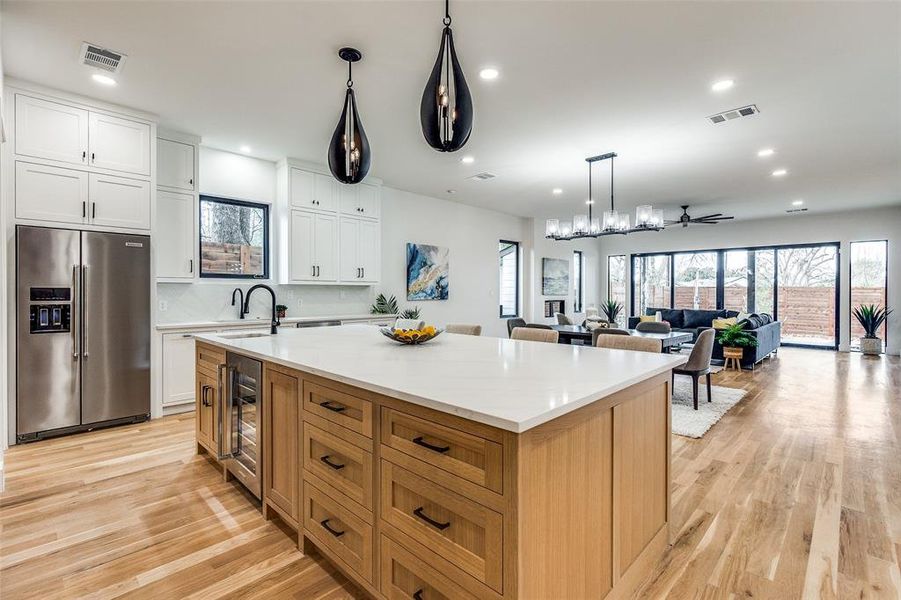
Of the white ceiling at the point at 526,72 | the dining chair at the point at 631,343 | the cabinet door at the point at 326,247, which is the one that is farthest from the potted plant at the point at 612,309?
the dining chair at the point at 631,343

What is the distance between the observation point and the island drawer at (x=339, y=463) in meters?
1.59

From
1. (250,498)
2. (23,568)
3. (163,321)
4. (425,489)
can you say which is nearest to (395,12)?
(425,489)

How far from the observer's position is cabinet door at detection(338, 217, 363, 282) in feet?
18.2

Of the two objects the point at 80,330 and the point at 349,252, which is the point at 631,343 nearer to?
the point at 349,252

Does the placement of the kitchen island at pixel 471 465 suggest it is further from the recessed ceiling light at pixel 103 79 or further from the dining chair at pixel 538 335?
the recessed ceiling light at pixel 103 79

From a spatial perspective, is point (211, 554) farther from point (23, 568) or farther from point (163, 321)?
point (163, 321)

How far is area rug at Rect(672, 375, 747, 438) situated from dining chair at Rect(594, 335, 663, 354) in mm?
1363

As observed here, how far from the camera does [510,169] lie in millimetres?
5477

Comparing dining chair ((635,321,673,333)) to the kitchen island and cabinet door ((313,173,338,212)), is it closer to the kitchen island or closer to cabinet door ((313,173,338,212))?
the kitchen island

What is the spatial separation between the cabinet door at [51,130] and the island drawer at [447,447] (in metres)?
3.86

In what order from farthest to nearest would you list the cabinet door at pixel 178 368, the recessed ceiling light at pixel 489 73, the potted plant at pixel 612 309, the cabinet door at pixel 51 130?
the potted plant at pixel 612 309
the cabinet door at pixel 178 368
the cabinet door at pixel 51 130
the recessed ceiling light at pixel 489 73

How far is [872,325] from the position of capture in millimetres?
8125

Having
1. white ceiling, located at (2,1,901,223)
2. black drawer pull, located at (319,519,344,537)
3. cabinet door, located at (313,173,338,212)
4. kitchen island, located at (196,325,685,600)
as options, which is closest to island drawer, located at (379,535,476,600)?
kitchen island, located at (196,325,685,600)

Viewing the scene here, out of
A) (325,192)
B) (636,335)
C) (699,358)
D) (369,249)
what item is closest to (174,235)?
(325,192)
